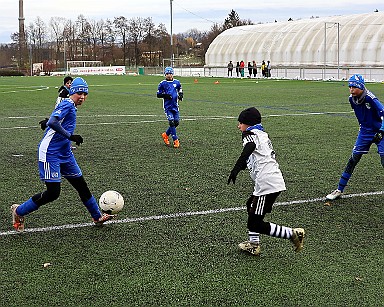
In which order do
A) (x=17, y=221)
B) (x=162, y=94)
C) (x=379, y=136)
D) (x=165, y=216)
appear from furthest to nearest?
(x=162, y=94) → (x=379, y=136) → (x=165, y=216) → (x=17, y=221)

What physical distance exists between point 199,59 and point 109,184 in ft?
313

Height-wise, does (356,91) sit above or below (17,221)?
above

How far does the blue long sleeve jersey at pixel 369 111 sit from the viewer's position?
317 inches

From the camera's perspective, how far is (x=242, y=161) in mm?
5664

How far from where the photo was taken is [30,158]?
12.2m

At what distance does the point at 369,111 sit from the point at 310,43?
5316cm

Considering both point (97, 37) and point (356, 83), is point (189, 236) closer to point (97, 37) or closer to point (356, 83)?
point (356, 83)

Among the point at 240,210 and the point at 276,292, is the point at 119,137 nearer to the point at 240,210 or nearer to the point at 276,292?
the point at 240,210

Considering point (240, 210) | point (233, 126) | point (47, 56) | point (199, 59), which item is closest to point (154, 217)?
point (240, 210)

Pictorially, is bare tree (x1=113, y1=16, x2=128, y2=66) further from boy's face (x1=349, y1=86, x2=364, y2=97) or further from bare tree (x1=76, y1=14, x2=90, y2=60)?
boy's face (x1=349, y1=86, x2=364, y2=97)

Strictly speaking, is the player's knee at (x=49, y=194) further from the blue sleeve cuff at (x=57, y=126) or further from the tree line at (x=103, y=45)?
the tree line at (x=103, y=45)

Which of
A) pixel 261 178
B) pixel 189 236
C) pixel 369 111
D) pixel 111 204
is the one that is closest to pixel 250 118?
pixel 261 178

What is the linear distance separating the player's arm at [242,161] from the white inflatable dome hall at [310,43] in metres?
47.7

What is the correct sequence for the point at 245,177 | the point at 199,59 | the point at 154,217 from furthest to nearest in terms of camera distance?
the point at 199,59, the point at 245,177, the point at 154,217
